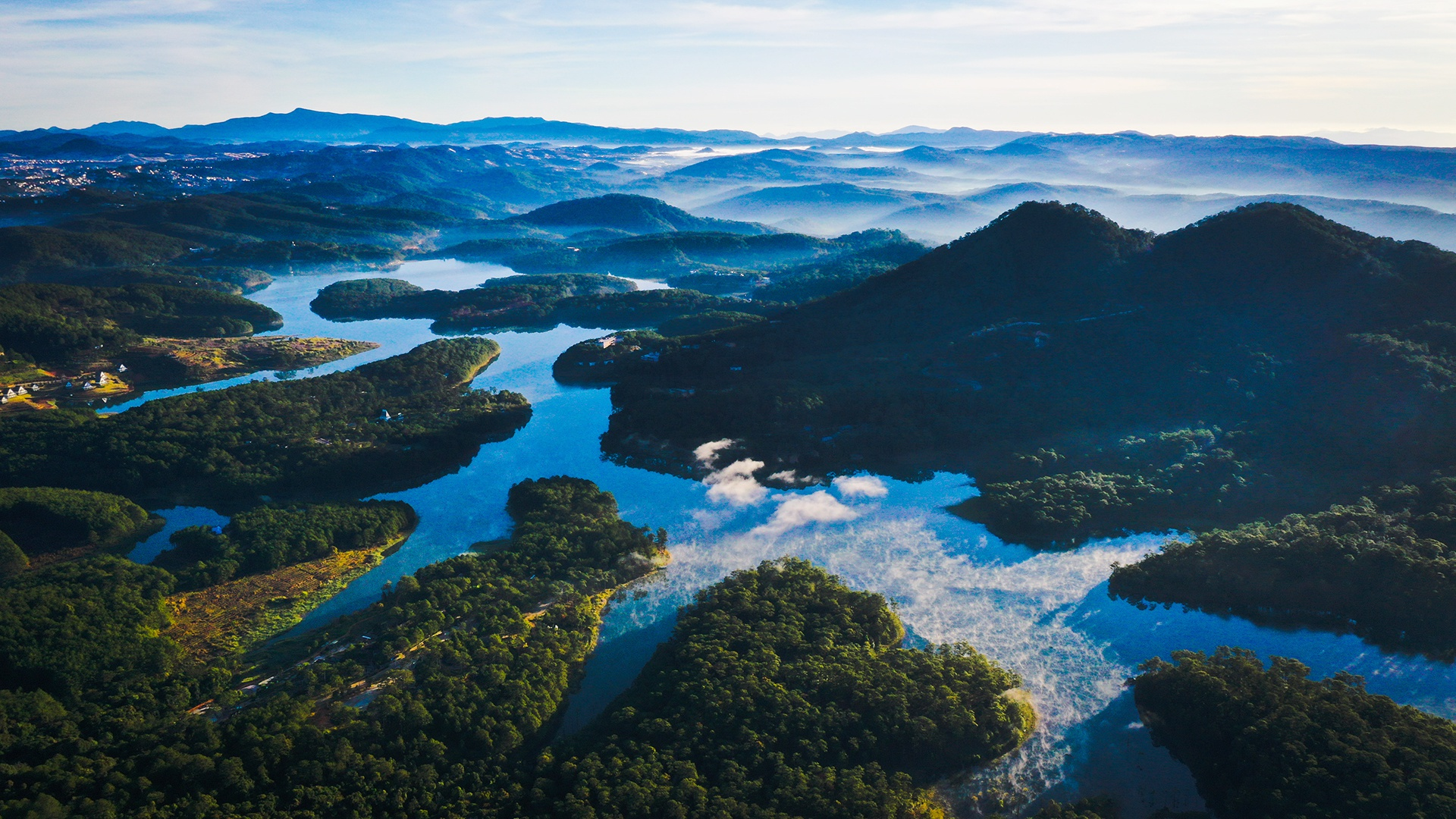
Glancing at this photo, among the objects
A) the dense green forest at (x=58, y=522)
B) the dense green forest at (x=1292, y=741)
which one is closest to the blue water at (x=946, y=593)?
the dense green forest at (x=1292, y=741)

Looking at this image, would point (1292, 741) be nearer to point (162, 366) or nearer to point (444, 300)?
point (162, 366)

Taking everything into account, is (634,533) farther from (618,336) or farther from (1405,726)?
(618,336)

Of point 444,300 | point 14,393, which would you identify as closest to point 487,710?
point 14,393

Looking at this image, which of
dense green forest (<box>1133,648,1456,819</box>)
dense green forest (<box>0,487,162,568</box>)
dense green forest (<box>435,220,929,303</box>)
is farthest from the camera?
dense green forest (<box>435,220,929,303</box>)

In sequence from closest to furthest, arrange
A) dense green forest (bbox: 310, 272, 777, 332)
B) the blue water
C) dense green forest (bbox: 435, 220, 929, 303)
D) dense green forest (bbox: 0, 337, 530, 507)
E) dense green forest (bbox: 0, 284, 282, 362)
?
the blue water < dense green forest (bbox: 0, 337, 530, 507) < dense green forest (bbox: 0, 284, 282, 362) < dense green forest (bbox: 310, 272, 777, 332) < dense green forest (bbox: 435, 220, 929, 303)

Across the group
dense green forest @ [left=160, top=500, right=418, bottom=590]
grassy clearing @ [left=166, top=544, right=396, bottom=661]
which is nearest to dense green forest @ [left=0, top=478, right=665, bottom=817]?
grassy clearing @ [left=166, top=544, right=396, bottom=661]

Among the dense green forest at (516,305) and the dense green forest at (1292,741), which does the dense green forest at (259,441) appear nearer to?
the dense green forest at (516,305)

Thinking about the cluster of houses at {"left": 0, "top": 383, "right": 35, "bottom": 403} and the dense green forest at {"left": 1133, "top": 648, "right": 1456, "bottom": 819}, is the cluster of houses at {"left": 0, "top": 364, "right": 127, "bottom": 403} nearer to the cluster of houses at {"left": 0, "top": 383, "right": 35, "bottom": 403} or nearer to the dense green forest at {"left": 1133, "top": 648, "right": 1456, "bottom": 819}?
the cluster of houses at {"left": 0, "top": 383, "right": 35, "bottom": 403}
